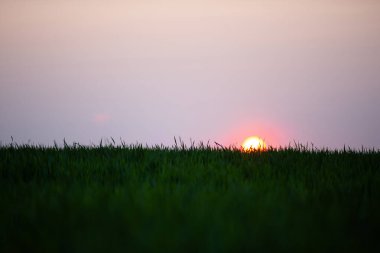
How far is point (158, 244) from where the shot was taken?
2129 mm

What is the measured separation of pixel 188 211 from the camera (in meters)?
2.69

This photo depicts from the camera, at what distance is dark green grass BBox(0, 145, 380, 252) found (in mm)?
2236

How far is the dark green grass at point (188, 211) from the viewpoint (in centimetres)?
224

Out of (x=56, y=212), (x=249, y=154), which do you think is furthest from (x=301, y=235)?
(x=249, y=154)

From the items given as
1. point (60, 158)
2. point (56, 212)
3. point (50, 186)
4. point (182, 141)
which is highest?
point (182, 141)

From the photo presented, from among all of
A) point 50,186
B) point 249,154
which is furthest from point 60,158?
point 249,154

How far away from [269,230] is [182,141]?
443cm

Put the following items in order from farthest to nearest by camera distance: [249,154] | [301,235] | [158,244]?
[249,154] < [301,235] < [158,244]

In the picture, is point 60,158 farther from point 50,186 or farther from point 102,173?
point 50,186

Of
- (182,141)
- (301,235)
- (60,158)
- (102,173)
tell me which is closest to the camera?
(301,235)

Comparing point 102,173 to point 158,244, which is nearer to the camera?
point 158,244

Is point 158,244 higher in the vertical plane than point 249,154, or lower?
lower

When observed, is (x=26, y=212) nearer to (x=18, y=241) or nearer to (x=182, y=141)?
(x=18, y=241)

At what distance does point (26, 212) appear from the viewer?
2.86 metres
